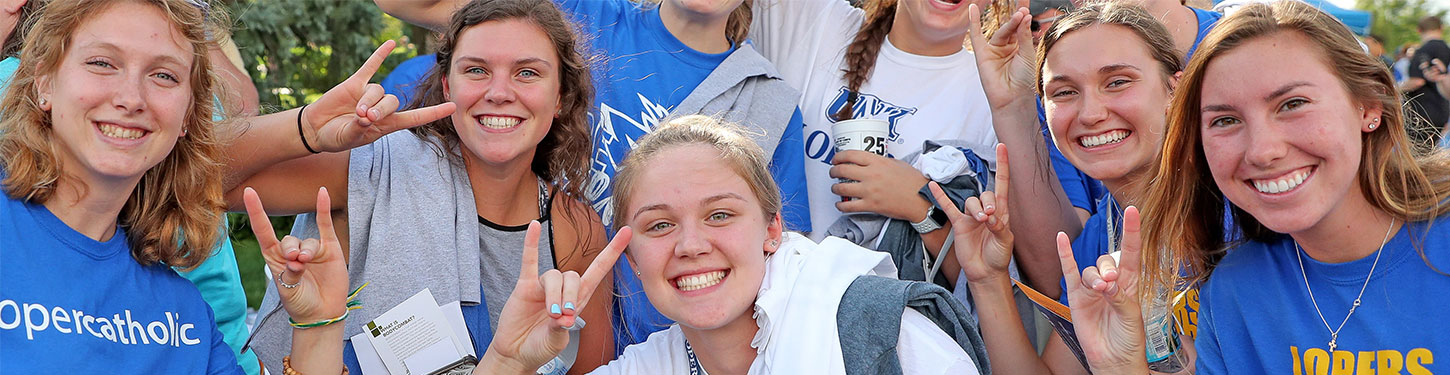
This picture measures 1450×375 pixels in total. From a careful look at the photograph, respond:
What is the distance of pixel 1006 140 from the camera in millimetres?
3283

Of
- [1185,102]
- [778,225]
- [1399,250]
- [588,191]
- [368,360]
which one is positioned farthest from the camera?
[588,191]

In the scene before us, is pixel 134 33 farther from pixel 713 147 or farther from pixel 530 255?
pixel 713 147

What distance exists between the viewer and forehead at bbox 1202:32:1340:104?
2.13 m

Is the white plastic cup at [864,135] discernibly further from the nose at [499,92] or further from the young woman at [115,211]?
the young woman at [115,211]

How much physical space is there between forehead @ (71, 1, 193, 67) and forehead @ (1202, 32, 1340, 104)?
2155 millimetres

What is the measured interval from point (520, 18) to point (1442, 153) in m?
2.22

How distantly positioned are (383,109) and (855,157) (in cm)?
136

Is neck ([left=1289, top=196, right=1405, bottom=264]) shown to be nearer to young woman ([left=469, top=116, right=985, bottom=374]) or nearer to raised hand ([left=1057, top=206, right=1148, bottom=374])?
raised hand ([left=1057, top=206, right=1148, bottom=374])

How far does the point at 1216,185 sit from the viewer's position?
2.41 m

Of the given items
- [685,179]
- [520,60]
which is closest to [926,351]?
[685,179]

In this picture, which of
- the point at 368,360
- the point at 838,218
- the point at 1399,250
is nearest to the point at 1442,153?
the point at 1399,250

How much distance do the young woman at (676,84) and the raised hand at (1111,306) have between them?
115 centimetres

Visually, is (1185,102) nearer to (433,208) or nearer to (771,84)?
(771,84)

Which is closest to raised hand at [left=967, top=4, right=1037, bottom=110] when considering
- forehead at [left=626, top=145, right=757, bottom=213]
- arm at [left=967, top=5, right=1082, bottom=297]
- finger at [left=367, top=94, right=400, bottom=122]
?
arm at [left=967, top=5, right=1082, bottom=297]
